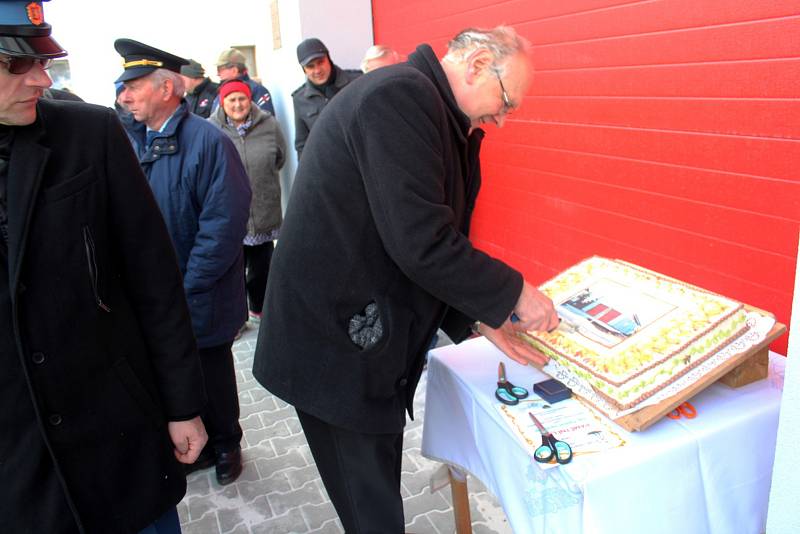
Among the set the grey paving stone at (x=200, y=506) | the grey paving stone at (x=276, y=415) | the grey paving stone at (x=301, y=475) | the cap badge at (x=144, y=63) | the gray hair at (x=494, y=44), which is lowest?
the grey paving stone at (x=276, y=415)

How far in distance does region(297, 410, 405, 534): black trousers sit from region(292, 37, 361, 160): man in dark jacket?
3.77 m

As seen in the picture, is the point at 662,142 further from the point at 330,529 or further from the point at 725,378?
the point at 330,529

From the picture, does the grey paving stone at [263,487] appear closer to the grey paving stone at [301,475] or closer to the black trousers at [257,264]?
the grey paving stone at [301,475]

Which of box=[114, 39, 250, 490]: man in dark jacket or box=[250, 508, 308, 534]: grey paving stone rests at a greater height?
box=[114, 39, 250, 490]: man in dark jacket

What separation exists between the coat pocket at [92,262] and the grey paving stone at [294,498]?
180 centimetres

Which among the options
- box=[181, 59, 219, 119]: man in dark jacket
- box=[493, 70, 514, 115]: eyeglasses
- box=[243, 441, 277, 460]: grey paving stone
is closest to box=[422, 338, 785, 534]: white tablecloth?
box=[493, 70, 514, 115]: eyeglasses

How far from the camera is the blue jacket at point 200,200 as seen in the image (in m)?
2.81

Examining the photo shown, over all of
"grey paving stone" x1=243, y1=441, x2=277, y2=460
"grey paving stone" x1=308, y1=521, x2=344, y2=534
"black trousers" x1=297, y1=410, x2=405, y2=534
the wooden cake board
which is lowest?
"grey paving stone" x1=243, y1=441, x2=277, y2=460

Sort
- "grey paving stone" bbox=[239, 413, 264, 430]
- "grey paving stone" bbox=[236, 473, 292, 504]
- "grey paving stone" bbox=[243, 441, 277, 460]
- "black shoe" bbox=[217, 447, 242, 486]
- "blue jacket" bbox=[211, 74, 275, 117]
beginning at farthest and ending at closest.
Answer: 1. "blue jacket" bbox=[211, 74, 275, 117]
2. "grey paving stone" bbox=[239, 413, 264, 430]
3. "grey paving stone" bbox=[243, 441, 277, 460]
4. "black shoe" bbox=[217, 447, 242, 486]
5. "grey paving stone" bbox=[236, 473, 292, 504]

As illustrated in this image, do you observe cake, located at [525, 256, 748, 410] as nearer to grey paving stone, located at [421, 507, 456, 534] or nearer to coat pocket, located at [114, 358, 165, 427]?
coat pocket, located at [114, 358, 165, 427]

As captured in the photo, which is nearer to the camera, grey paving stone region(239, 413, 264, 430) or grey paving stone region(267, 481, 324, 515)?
grey paving stone region(267, 481, 324, 515)

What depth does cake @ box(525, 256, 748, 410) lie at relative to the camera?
1569 mm

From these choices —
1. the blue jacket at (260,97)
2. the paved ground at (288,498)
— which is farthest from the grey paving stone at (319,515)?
the blue jacket at (260,97)

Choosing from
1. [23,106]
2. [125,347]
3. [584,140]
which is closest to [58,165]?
[23,106]
